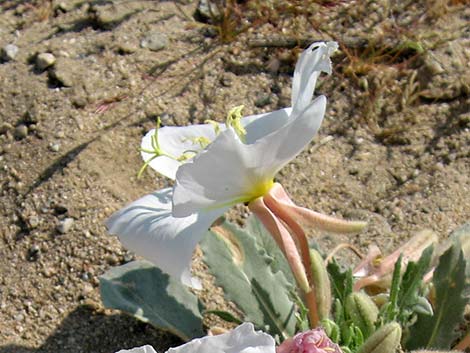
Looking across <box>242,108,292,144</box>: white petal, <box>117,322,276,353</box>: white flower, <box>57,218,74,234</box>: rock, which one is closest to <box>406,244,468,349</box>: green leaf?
<box>242,108,292,144</box>: white petal

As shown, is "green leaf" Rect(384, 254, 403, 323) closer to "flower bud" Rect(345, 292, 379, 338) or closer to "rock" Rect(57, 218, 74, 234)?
"flower bud" Rect(345, 292, 379, 338)

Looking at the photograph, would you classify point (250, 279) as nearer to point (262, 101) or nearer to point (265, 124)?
point (265, 124)

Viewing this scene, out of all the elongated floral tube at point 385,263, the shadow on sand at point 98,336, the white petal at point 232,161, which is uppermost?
the white petal at point 232,161

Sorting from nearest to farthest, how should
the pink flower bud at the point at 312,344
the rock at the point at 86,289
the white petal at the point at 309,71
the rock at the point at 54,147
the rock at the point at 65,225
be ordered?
the pink flower bud at the point at 312,344, the white petal at the point at 309,71, the rock at the point at 86,289, the rock at the point at 65,225, the rock at the point at 54,147

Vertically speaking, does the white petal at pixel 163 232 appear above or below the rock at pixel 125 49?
above

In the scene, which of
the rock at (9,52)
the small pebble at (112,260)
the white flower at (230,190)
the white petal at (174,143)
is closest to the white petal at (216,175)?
the white flower at (230,190)

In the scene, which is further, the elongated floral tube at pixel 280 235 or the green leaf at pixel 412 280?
the green leaf at pixel 412 280

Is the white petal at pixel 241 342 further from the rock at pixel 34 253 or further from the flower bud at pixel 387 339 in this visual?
the rock at pixel 34 253
